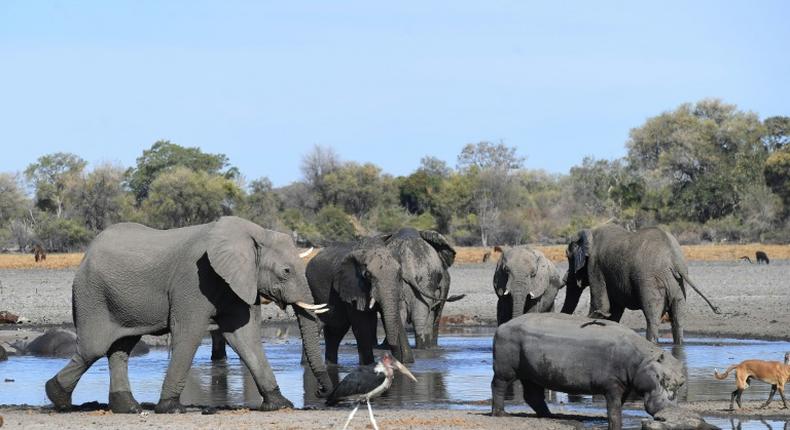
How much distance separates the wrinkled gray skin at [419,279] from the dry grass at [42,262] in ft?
114

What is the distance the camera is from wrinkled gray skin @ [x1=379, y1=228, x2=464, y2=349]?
70.7ft

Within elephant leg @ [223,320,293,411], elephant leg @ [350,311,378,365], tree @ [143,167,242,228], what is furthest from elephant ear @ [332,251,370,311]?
tree @ [143,167,242,228]

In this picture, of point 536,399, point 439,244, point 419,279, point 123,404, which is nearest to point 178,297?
point 123,404

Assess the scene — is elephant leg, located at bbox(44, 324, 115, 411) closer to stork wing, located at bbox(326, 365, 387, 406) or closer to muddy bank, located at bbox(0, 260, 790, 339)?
stork wing, located at bbox(326, 365, 387, 406)

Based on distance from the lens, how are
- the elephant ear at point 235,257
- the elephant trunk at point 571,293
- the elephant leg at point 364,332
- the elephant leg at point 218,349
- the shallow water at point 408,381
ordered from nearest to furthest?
the elephant ear at point 235,257, the shallow water at point 408,381, the elephant leg at point 364,332, the elephant leg at point 218,349, the elephant trunk at point 571,293

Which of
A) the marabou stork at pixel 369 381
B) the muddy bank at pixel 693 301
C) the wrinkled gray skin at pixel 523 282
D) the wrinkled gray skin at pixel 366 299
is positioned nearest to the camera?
the marabou stork at pixel 369 381

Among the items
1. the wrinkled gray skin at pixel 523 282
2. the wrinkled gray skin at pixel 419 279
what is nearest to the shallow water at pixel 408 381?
the wrinkled gray skin at pixel 419 279

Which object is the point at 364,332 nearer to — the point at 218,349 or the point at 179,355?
the point at 218,349

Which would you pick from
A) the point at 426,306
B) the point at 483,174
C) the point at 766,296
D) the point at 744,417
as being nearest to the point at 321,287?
the point at 426,306

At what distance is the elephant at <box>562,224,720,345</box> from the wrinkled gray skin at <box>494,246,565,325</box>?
18.1 inches

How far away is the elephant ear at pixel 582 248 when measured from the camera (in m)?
21.8

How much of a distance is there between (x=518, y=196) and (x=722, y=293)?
199 feet

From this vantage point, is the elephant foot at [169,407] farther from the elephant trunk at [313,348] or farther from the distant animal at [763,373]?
the distant animal at [763,373]

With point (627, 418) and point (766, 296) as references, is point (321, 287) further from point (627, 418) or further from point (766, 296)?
point (766, 296)
